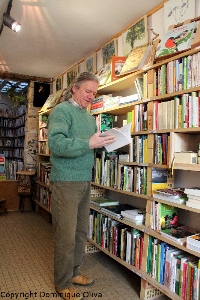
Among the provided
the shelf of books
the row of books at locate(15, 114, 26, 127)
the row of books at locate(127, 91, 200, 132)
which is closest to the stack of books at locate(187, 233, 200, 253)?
the shelf of books

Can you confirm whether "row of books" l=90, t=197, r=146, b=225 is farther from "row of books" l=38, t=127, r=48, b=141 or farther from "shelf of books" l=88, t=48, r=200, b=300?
"row of books" l=38, t=127, r=48, b=141

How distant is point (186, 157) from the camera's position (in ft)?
5.44

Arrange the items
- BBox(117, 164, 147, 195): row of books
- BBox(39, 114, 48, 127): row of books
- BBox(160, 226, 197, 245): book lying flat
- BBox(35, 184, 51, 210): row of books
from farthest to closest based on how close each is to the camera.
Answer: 1. BBox(39, 114, 48, 127): row of books
2. BBox(35, 184, 51, 210): row of books
3. BBox(117, 164, 147, 195): row of books
4. BBox(160, 226, 197, 245): book lying flat

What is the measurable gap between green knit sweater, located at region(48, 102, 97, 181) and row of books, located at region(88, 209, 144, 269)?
61 cm

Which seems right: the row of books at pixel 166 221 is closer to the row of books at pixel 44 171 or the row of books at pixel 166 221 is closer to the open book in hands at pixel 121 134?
the open book in hands at pixel 121 134

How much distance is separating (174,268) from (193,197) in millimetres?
496

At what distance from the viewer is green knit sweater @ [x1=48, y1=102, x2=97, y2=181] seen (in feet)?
5.67

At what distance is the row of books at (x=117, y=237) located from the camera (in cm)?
206

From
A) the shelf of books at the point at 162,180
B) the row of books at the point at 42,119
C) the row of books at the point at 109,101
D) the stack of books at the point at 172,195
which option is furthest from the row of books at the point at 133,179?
the row of books at the point at 42,119

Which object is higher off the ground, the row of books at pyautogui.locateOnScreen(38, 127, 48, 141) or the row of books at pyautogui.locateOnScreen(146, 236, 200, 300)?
the row of books at pyautogui.locateOnScreen(38, 127, 48, 141)

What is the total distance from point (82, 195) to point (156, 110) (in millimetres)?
819

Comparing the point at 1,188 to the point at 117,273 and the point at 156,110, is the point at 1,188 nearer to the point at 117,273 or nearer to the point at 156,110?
the point at 117,273

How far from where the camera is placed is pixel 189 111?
5.43ft

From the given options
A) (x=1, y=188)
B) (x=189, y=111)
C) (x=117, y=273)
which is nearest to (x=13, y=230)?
(x=1, y=188)
